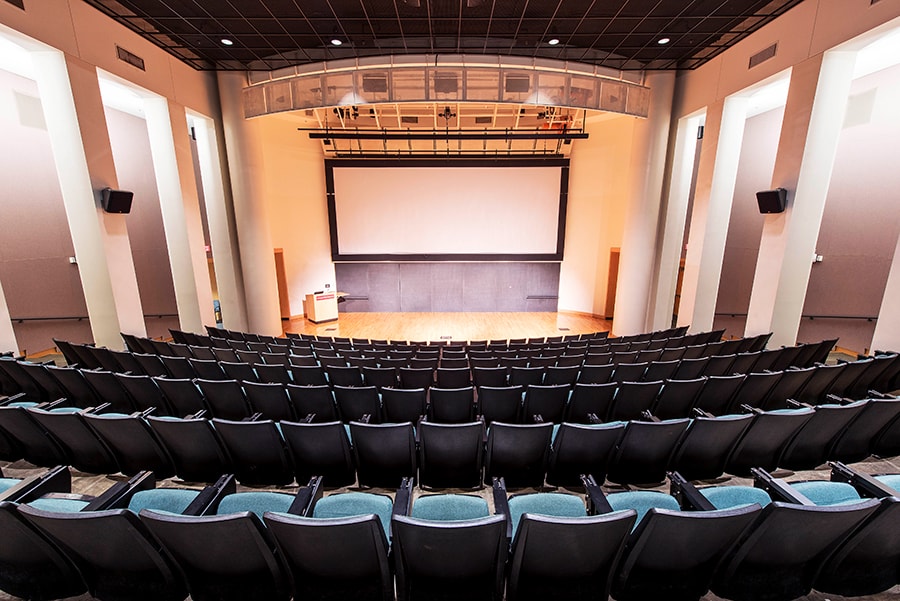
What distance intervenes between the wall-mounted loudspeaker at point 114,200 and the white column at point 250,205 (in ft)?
9.93

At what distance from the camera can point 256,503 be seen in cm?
214

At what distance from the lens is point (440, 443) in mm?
2715

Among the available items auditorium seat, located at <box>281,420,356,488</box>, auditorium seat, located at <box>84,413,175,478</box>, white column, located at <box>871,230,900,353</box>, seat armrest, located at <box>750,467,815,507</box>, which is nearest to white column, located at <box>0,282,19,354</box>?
auditorium seat, located at <box>84,413,175,478</box>

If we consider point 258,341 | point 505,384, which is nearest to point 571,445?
point 505,384

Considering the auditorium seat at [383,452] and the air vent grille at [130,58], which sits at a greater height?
the air vent grille at [130,58]

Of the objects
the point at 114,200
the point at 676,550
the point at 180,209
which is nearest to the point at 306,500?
the point at 676,550

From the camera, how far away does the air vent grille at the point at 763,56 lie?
6227 millimetres

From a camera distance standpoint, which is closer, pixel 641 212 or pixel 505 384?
pixel 505 384

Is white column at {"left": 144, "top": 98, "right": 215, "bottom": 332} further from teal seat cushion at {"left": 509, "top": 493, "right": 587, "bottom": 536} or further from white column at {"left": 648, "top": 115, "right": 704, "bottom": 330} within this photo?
white column at {"left": 648, "top": 115, "right": 704, "bottom": 330}

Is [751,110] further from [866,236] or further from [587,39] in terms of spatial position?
[587,39]

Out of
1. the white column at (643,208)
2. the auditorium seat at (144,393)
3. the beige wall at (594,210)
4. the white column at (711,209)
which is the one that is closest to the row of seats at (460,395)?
the auditorium seat at (144,393)

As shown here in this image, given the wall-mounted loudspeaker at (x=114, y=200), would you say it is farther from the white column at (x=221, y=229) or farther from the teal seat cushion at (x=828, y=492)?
the teal seat cushion at (x=828, y=492)

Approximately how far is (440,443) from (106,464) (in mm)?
2713

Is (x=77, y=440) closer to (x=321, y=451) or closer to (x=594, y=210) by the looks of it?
(x=321, y=451)
